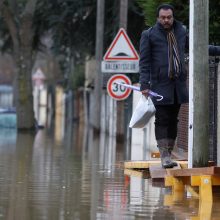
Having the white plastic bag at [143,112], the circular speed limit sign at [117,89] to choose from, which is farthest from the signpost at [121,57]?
the white plastic bag at [143,112]

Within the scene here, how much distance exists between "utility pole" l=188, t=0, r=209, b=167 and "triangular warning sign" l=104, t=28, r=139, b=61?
1068 centimetres

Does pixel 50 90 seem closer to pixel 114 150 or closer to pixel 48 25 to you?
pixel 48 25

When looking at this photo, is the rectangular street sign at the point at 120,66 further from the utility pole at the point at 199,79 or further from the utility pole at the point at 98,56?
the utility pole at the point at 199,79

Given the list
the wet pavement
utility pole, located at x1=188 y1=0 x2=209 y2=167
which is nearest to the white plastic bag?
utility pole, located at x1=188 y1=0 x2=209 y2=167

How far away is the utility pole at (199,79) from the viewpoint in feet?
36.4

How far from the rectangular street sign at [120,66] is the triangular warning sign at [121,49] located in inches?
5.2

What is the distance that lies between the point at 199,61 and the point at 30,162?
6.00 meters

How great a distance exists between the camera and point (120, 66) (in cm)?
2288

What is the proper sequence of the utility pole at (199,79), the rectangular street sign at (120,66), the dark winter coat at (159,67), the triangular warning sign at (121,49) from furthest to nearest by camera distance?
1. the rectangular street sign at (120,66)
2. the triangular warning sign at (121,49)
3. the dark winter coat at (159,67)
4. the utility pole at (199,79)

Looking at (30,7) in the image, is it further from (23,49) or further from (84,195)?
(84,195)

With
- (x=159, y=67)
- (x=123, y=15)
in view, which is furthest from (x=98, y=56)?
(x=159, y=67)

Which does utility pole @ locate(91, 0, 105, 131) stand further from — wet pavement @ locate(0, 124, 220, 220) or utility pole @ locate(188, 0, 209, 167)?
utility pole @ locate(188, 0, 209, 167)

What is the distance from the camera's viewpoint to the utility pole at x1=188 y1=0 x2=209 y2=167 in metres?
11.1

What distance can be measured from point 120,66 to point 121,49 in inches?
30.3
